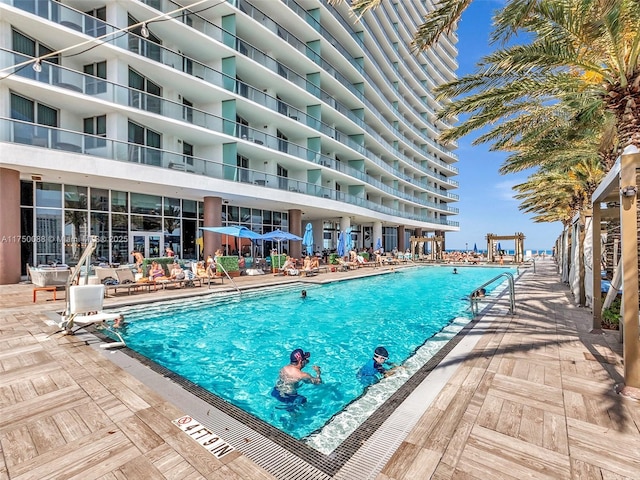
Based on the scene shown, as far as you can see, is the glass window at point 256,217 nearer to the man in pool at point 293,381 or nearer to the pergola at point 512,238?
the man in pool at point 293,381

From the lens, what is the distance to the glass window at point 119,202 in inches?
611

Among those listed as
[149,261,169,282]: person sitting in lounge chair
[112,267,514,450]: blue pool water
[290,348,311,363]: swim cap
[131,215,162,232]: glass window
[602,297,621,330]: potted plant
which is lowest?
[112,267,514,450]: blue pool water

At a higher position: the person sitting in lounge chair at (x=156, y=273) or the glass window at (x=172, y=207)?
the glass window at (x=172, y=207)

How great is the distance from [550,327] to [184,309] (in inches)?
366

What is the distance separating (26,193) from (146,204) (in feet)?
15.4

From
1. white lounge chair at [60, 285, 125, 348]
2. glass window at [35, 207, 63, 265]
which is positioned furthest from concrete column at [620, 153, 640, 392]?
glass window at [35, 207, 63, 265]

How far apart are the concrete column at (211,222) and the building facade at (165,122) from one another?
0.06 meters

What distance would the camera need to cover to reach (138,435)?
2.78m

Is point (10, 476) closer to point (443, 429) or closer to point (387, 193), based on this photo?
point (443, 429)

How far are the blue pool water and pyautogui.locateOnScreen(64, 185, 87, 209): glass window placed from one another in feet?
28.9

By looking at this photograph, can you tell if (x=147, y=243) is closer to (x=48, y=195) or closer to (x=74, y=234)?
(x=74, y=234)

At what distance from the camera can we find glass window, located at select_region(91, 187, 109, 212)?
14938mm

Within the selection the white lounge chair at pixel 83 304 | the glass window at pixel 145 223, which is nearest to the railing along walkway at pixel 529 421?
the white lounge chair at pixel 83 304

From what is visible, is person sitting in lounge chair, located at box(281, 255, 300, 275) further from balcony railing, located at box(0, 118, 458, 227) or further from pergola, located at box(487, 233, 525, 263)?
pergola, located at box(487, 233, 525, 263)
